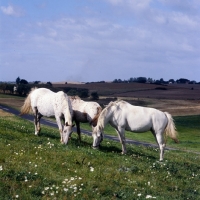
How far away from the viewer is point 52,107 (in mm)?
19156

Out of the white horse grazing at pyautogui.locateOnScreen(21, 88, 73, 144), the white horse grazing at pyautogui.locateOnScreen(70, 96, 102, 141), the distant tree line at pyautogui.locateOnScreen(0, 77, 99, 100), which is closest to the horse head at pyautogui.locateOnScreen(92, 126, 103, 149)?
the white horse grazing at pyautogui.locateOnScreen(21, 88, 73, 144)

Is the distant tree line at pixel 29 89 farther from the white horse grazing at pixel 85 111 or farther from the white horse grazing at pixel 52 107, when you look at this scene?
the white horse grazing at pixel 85 111

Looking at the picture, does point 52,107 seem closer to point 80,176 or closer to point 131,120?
point 131,120

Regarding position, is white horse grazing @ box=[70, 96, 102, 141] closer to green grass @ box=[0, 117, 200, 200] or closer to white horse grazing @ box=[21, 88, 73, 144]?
white horse grazing @ box=[21, 88, 73, 144]

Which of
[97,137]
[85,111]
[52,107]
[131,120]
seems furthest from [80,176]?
[85,111]

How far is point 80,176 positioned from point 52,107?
7.69 metres

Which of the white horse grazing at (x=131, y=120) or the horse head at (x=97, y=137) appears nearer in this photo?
the horse head at (x=97, y=137)

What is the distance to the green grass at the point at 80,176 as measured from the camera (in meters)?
10.3

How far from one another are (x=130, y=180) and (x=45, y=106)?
8505 mm

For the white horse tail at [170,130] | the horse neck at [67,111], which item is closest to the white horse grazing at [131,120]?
the white horse tail at [170,130]

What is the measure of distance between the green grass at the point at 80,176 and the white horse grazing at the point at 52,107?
5.90 feet

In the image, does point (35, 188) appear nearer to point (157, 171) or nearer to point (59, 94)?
point (157, 171)

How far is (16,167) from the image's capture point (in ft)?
38.5

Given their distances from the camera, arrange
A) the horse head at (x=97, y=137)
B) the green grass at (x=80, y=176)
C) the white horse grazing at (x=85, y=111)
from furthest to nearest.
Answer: the white horse grazing at (x=85, y=111), the horse head at (x=97, y=137), the green grass at (x=80, y=176)
